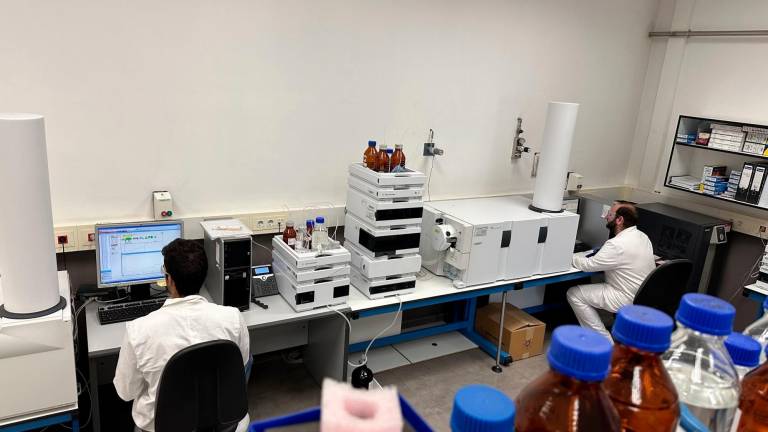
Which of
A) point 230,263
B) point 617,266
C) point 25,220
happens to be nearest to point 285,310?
point 230,263

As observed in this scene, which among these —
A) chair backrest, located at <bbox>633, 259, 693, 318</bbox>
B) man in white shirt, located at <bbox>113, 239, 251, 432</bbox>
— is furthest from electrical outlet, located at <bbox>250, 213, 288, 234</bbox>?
chair backrest, located at <bbox>633, 259, 693, 318</bbox>

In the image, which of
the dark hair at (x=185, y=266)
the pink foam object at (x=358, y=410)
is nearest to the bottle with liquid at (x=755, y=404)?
the pink foam object at (x=358, y=410)

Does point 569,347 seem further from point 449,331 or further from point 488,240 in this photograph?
point 449,331

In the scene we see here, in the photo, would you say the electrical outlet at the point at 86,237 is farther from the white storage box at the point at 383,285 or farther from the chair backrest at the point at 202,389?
the white storage box at the point at 383,285

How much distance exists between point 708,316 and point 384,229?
2.39m

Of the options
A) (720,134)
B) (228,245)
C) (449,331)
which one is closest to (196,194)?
(228,245)

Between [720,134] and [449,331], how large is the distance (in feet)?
8.42

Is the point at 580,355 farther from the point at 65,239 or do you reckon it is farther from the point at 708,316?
the point at 65,239

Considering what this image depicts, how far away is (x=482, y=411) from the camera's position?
1.71 feet

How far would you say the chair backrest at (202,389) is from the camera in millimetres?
1837

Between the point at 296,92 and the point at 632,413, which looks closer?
the point at 632,413

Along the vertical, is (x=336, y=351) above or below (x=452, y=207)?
below

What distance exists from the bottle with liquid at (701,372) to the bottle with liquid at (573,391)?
202mm

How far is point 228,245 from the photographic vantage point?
2643mm
